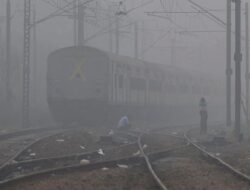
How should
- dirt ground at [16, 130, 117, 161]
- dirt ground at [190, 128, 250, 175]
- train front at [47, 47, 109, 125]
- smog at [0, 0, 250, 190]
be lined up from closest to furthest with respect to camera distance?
smog at [0, 0, 250, 190]
dirt ground at [190, 128, 250, 175]
dirt ground at [16, 130, 117, 161]
train front at [47, 47, 109, 125]

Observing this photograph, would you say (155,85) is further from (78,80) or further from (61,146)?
(61,146)

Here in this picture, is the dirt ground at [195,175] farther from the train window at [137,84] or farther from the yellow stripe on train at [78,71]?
the train window at [137,84]

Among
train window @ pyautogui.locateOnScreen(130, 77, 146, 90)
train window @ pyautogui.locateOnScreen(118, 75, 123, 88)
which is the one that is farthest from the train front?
train window @ pyautogui.locateOnScreen(130, 77, 146, 90)

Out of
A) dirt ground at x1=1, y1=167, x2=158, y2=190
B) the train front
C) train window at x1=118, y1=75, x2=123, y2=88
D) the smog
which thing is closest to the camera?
dirt ground at x1=1, y1=167, x2=158, y2=190

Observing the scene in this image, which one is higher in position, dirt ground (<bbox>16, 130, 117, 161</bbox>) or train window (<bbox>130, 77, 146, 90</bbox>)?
train window (<bbox>130, 77, 146, 90</bbox>)

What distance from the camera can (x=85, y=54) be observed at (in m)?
26.2

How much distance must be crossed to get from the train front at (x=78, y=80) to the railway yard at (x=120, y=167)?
8.28m

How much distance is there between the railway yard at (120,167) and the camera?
878 centimetres

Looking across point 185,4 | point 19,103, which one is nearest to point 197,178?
point 19,103

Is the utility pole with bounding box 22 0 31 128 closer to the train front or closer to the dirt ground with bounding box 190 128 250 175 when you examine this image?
the train front

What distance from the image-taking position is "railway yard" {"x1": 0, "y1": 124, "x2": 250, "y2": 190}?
878 centimetres

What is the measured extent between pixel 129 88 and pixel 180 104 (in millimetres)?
10350

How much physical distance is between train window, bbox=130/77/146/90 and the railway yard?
37.3 ft

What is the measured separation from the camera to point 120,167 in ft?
36.3
